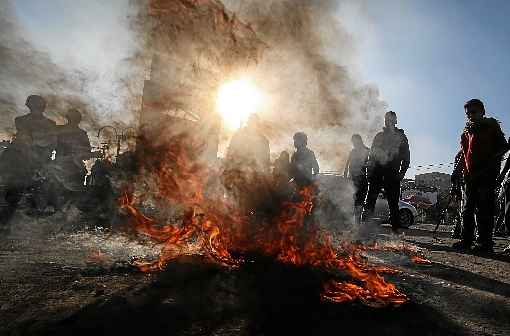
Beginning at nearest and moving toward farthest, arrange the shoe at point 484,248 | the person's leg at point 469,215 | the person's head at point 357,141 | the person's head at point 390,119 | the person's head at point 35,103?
the shoe at point 484,248
the person's leg at point 469,215
the person's head at point 35,103
the person's head at point 390,119
the person's head at point 357,141

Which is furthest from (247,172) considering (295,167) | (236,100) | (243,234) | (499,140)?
(499,140)

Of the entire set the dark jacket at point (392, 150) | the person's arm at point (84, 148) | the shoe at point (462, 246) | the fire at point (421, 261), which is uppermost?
the dark jacket at point (392, 150)

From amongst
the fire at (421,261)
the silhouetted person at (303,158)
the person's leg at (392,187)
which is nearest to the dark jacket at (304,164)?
the silhouetted person at (303,158)

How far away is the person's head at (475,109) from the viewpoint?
629 cm

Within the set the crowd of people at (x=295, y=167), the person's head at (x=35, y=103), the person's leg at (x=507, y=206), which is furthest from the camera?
the person's head at (x=35, y=103)

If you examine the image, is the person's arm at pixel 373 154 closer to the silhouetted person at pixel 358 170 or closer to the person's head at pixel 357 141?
the silhouetted person at pixel 358 170

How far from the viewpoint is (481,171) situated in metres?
6.22

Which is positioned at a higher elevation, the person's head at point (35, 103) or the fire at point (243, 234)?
the person's head at point (35, 103)

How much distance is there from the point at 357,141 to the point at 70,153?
6.59 metres

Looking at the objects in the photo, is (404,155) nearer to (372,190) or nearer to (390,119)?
(390,119)

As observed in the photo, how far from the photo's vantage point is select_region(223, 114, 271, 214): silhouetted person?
177 inches

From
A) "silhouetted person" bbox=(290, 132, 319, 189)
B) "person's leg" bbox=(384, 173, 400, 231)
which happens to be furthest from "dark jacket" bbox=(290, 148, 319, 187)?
"person's leg" bbox=(384, 173, 400, 231)

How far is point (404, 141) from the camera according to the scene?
8.03 m

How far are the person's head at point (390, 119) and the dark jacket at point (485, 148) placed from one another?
1.68 meters
